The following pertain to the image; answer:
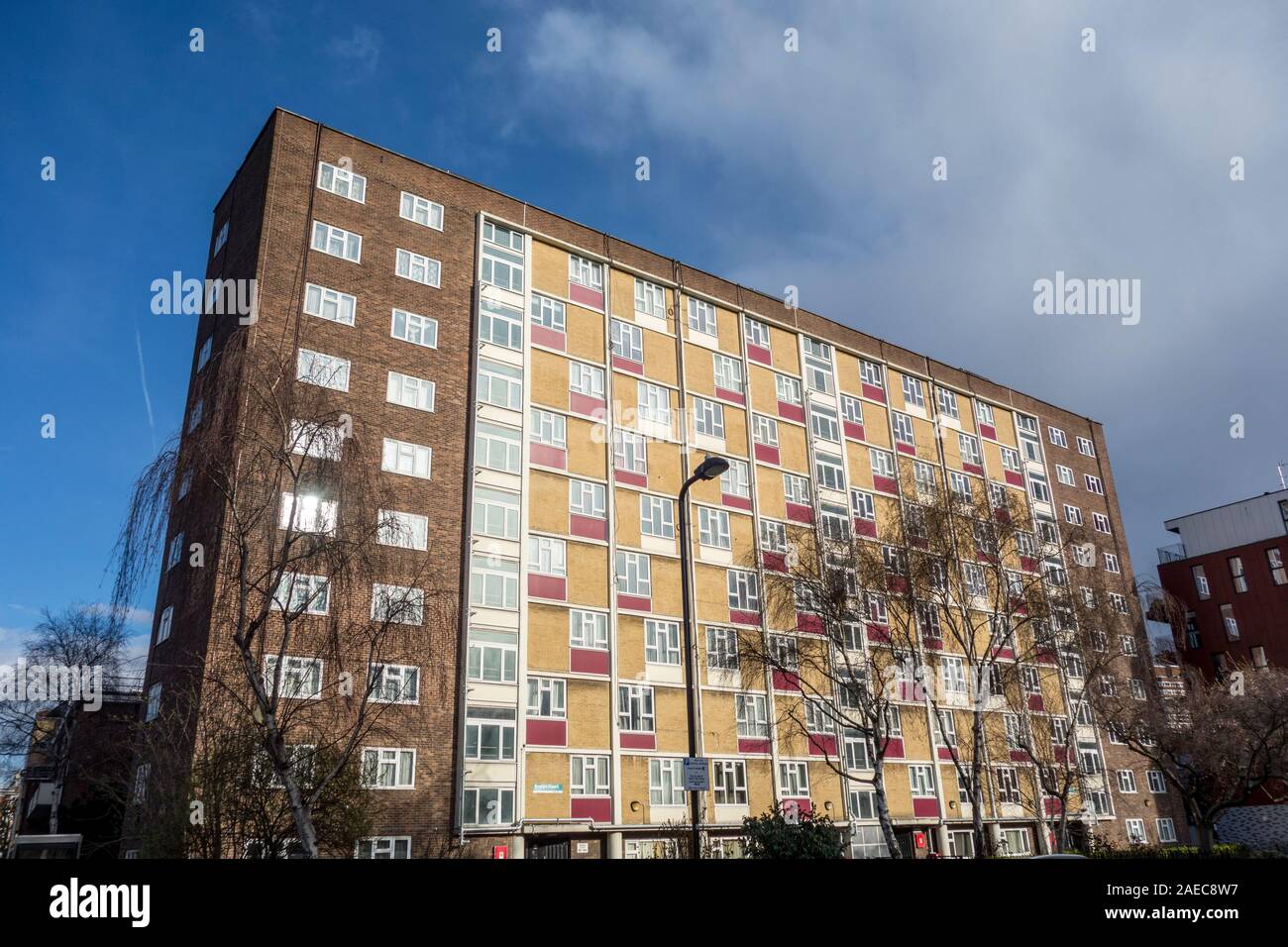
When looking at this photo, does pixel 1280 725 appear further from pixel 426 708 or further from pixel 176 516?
pixel 176 516

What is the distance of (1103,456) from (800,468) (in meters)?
31.4

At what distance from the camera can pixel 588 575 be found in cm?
3475

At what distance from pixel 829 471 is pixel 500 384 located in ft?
60.6

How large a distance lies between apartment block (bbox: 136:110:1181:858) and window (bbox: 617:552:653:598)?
0.33 ft

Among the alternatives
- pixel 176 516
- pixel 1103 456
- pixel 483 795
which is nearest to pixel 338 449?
pixel 176 516

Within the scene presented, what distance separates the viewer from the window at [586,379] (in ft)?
124

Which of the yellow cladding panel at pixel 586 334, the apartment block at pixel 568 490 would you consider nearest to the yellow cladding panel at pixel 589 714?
the apartment block at pixel 568 490

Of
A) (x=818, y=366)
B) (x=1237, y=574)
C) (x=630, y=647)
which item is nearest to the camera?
(x=630, y=647)

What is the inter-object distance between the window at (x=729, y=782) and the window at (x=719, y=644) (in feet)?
12.2

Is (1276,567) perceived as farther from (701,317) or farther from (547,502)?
(547,502)

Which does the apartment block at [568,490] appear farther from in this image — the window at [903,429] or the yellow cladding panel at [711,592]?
the window at [903,429]

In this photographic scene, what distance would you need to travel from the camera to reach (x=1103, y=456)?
6294 cm

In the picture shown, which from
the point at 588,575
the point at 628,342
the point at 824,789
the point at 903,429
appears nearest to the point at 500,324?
the point at 628,342
